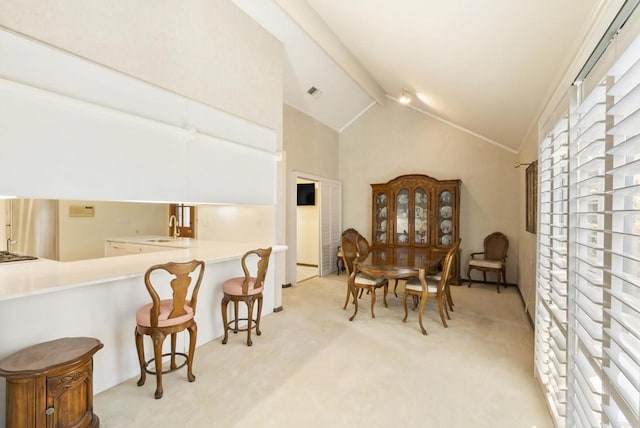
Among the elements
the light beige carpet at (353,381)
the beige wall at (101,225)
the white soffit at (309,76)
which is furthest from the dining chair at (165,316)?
the beige wall at (101,225)

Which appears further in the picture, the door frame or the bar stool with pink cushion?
the door frame

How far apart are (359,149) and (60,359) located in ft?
19.6

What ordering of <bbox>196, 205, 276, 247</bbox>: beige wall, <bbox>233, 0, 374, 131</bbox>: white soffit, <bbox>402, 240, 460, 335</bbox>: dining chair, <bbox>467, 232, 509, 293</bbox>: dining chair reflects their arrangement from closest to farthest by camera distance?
1. <bbox>402, 240, 460, 335</bbox>: dining chair
2. <bbox>233, 0, 374, 131</bbox>: white soffit
3. <bbox>196, 205, 276, 247</bbox>: beige wall
4. <bbox>467, 232, 509, 293</bbox>: dining chair

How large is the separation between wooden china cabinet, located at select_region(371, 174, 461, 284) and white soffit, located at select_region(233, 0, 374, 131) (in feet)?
5.47

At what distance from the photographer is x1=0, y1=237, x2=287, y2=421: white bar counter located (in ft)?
6.36

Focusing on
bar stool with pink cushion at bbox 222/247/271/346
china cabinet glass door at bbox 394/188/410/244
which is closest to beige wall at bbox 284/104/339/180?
china cabinet glass door at bbox 394/188/410/244

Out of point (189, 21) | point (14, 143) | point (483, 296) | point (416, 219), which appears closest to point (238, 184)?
point (189, 21)

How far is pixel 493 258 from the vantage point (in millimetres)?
5695

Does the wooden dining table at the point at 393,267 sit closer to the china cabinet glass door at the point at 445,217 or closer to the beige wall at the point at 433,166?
the china cabinet glass door at the point at 445,217

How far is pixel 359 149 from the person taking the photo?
22.4 feet

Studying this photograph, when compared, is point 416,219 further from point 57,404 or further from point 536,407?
point 57,404

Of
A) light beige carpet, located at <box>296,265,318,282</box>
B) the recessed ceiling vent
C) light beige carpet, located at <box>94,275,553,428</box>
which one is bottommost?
light beige carpet, located at <box>94,275,553,428</box>

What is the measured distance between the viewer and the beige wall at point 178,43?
6.89ft

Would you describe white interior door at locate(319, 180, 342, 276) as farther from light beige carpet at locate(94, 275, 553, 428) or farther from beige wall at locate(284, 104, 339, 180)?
light beige carpet at locate(94, 275, 553, 428)
